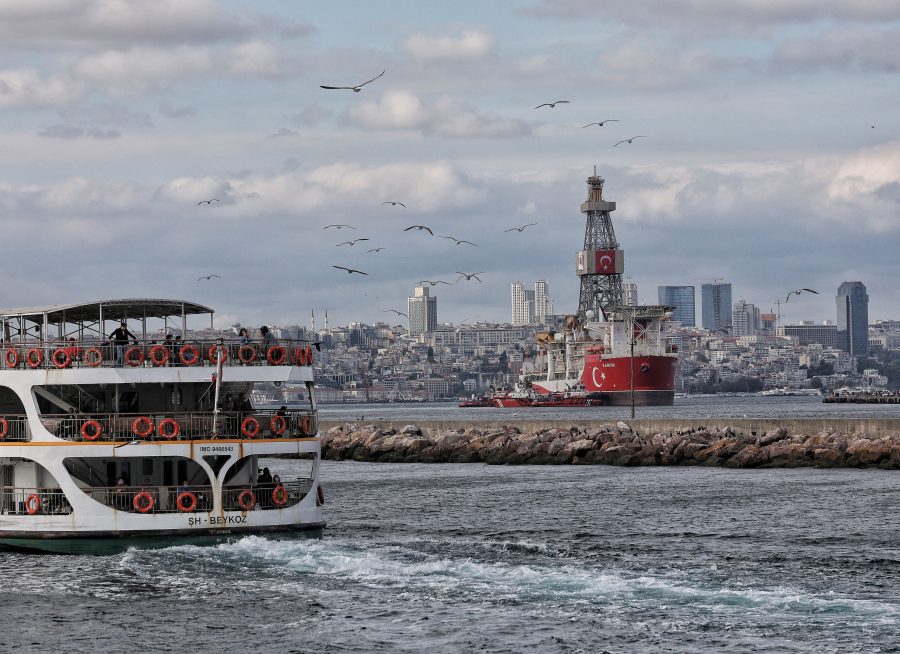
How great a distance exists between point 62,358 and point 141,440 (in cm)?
279

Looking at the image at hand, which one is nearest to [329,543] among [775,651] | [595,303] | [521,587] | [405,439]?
[521,587]

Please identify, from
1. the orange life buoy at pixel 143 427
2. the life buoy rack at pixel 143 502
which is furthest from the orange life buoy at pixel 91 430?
the life buoy rack at pixel 143 502

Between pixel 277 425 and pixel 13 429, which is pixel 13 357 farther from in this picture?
pixel 277 425

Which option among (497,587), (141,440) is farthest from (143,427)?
(497,587)

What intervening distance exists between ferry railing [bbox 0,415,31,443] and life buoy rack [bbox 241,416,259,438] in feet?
17.3

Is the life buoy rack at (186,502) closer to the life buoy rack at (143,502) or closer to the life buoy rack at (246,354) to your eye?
the life buoy rack at (143,502)

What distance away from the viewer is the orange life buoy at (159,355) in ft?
105

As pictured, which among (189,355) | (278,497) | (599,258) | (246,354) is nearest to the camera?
(189,355)

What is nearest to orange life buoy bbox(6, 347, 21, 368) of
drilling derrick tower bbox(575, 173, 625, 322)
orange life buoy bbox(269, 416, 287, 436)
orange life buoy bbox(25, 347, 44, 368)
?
orange life buoy bbox(25, 347, 44, 368)

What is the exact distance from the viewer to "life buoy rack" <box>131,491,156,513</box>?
3147cm

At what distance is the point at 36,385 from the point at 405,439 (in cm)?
4582

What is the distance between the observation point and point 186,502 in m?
31.5

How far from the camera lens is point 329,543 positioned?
34.2 m

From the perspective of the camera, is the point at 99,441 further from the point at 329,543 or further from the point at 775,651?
the point at 775,651
